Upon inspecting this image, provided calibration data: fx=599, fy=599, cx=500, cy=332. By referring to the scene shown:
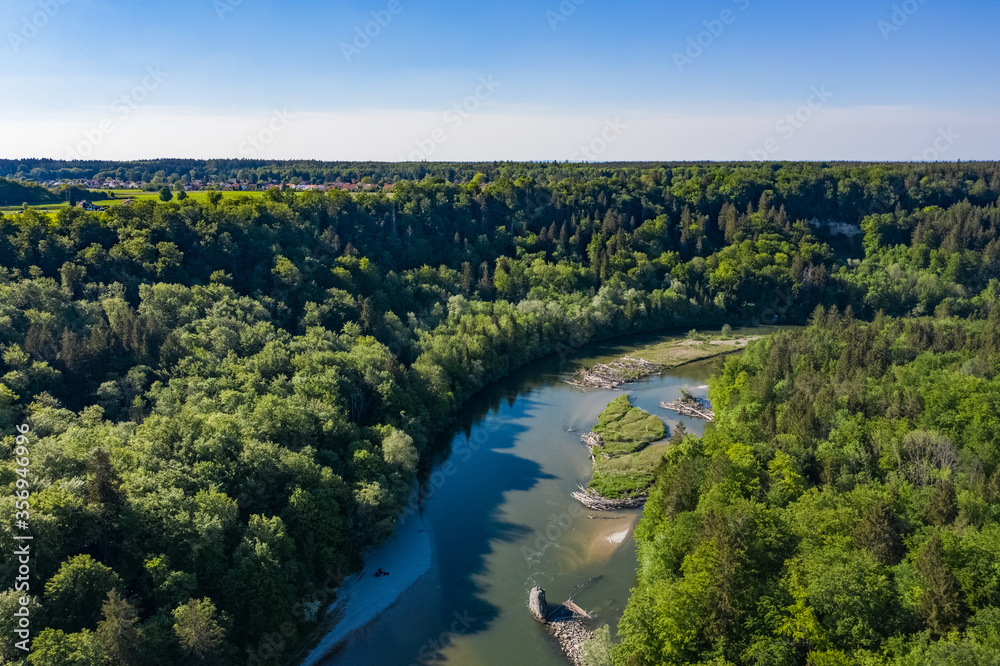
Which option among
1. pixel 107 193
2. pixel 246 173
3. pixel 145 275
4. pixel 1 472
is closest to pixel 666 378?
pixel 145 275

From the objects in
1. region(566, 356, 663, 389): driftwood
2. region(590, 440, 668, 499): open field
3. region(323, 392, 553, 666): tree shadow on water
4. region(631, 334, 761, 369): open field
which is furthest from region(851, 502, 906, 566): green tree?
region(631, 334, 761, 369): open field

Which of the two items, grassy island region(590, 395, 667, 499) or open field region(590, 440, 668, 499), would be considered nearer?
open field region(590, 440, 668, 499)

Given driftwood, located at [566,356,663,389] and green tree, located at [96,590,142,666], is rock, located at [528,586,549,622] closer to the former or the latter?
green tree, located at [96,590,142,666]

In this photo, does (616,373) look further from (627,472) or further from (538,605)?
(538,605)

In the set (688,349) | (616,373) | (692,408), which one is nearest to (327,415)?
(692,408)

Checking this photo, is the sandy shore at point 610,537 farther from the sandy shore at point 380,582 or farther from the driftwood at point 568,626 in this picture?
the sandy shore at point 380,582

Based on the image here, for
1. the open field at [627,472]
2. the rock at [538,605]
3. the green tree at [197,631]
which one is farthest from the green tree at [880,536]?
the green tree at [197,631]
